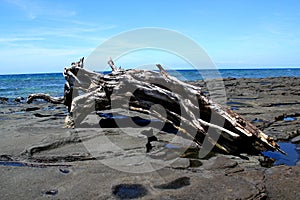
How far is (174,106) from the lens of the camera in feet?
18.9

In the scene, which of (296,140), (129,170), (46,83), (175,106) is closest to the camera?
(129,170)

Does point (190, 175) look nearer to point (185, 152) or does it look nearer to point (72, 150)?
point (185, 152)

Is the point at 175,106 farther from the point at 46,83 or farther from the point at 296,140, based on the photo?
the point at 46,83

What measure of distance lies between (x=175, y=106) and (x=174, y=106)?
0.11 feet

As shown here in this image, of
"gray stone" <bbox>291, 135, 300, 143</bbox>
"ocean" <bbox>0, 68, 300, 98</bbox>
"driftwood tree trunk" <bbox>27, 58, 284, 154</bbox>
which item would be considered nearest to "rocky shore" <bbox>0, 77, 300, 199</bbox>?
"gray stone" <bbox>291, 135, 300, 143</bbox>

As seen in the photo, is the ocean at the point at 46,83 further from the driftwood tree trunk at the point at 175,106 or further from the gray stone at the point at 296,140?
the gray stone at the point at 296,140

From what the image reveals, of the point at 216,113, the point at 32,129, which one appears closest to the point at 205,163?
the point at 216,113

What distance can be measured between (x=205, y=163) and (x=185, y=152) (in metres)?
0.60

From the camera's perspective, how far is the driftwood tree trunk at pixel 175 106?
483 centimetres

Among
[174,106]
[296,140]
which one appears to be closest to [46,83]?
[174,106]

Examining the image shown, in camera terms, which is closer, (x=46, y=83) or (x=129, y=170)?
(x=129, y=170)

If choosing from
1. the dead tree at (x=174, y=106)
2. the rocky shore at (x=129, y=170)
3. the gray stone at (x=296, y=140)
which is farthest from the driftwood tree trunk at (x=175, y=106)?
the gray stone at (x=296, y=140)

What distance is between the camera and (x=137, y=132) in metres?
6.15

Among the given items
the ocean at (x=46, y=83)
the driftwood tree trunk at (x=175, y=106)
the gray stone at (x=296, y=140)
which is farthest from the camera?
the ocean at (x=46, y=83)
